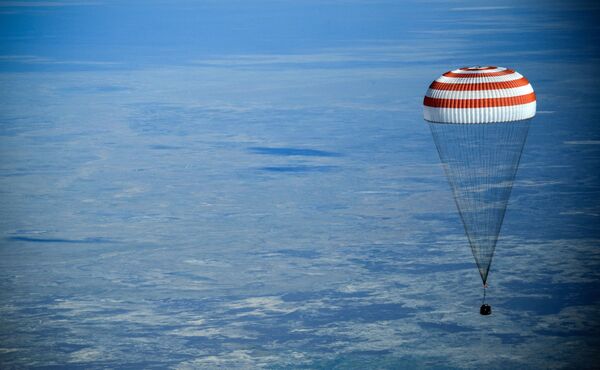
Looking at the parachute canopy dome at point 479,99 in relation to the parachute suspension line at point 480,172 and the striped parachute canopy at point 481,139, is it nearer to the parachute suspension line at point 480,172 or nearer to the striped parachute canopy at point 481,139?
the striped parachute canopy at point 481,139

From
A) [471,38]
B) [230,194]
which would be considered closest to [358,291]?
[230,194]

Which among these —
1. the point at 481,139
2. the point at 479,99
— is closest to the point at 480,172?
the point at 481,139

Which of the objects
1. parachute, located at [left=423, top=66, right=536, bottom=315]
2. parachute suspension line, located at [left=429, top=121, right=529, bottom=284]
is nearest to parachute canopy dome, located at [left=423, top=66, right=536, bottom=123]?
parachute, located at [left=423, top=66, right=536, bottom=315]

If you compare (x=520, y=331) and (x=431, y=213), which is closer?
(x=520, y=331)

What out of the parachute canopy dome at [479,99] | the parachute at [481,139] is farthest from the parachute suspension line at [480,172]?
the parachute canopy dome at [479,99]

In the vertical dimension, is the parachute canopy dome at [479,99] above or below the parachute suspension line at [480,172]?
above

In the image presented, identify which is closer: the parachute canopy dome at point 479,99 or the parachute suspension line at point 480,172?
the parachute canopy dome at point 479,99

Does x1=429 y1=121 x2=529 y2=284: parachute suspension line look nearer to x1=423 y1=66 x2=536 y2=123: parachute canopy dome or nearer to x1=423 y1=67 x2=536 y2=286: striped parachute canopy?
x1=423 y1=67 x2=536 y2=286: striped parachute canopy

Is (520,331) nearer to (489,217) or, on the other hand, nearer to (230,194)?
(489,217)
